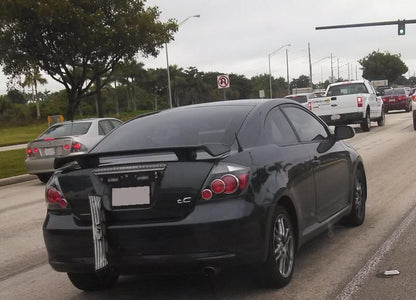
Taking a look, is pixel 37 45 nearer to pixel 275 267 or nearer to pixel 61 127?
pixel 61 127

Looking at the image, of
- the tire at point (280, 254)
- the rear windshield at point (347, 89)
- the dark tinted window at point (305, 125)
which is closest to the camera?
the tire at point (280, 254)

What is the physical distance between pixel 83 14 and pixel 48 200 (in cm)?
1732

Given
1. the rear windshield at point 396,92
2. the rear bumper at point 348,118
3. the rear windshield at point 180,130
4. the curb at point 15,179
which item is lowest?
the curb at point 15,179

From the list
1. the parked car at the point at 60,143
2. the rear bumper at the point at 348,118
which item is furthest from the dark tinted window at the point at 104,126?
the rear bumper at the point at 348,118

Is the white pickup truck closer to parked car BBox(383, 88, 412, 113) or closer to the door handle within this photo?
parked car BBox(383, 88, 412, 113)

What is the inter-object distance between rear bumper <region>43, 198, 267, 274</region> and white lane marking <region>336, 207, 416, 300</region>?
0.76 metres

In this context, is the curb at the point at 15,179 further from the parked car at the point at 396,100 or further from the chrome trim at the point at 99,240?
the parked car at the point at 396,100

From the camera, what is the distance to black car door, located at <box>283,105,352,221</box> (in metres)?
5.37

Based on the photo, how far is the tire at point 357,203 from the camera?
6414 millimetres

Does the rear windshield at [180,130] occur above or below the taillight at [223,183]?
above

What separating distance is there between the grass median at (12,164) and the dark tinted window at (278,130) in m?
11.1

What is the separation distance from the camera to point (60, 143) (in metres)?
12.8

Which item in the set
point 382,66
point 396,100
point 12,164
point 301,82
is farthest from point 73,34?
point 301,82

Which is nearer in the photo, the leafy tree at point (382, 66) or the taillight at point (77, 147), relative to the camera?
the taillight at point (77, 147)
